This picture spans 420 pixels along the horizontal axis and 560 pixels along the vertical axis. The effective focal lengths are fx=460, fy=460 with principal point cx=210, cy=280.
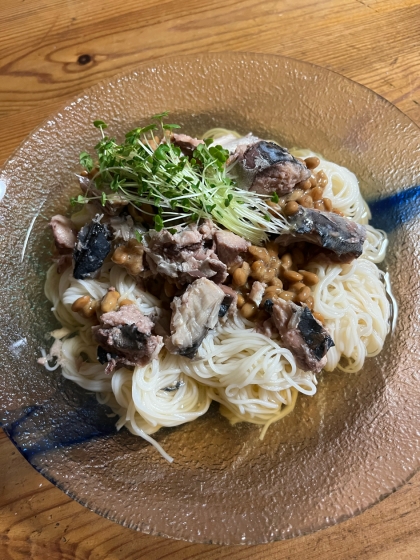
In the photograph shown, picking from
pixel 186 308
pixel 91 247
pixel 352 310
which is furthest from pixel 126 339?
pixel 352 310

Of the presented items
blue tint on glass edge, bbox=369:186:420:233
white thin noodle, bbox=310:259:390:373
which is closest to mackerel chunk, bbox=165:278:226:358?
white thin noodle, bbox=310:259:390:373

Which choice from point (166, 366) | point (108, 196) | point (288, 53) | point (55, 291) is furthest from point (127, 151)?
point (288, 53)

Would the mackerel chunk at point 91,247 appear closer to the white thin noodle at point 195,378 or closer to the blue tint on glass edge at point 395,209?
the white thin noodle at point 195,378

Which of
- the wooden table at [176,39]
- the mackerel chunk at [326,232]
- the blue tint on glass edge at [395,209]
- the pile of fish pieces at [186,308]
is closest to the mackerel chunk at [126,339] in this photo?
the pile of fish pieces at [186,308]

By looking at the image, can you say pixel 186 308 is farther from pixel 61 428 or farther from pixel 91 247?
pixel 61 428

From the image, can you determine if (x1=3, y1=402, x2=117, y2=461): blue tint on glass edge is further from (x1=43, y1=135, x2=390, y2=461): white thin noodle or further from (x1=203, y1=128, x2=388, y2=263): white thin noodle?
(x1=203, y1=128, x2=388, y2=263): white thin noodle

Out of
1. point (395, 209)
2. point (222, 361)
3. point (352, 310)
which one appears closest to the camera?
point (222, 361)
